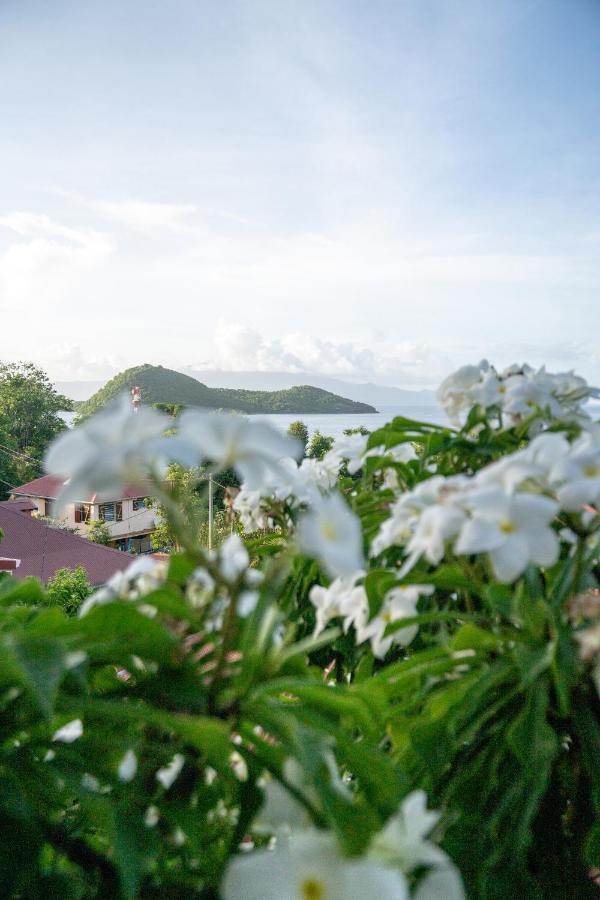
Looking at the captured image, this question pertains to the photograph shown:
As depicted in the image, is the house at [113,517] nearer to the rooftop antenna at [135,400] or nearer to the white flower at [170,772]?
the rooftop antenna at [135,400]

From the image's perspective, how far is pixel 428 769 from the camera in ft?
1.55

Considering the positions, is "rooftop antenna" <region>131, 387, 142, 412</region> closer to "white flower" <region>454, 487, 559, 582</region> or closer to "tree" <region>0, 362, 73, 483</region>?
"white flower" <region>454, 487, 559, 582</region>

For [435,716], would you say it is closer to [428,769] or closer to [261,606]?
[428,769]

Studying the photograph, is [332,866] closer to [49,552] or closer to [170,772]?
[170,772]

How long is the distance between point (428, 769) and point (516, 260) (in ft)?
100

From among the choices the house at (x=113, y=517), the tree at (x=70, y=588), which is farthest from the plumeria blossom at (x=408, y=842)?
the house at (x=113, y=517)

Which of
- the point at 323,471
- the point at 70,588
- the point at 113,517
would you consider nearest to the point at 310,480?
the point at 323,471

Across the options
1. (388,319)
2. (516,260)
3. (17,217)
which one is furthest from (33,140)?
(516,260)

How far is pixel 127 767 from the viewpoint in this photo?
0.40 meters

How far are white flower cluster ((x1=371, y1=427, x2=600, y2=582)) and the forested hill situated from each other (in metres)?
19.7

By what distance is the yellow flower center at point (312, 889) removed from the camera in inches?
11.5

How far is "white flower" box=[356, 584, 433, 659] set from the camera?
0.54m

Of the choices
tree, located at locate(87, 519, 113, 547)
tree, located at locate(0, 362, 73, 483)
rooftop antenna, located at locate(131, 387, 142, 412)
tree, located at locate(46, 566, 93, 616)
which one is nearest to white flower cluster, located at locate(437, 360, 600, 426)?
rooftop antenna, located at locate(131, 387, 142, 412)

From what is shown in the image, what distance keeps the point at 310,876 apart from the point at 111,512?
83.4 feet
